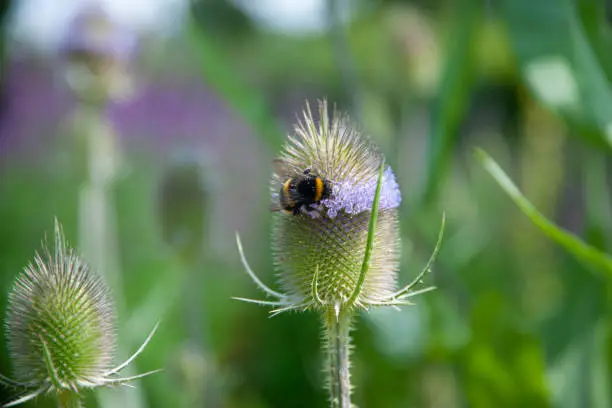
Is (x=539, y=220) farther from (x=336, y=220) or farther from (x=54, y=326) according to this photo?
(x=54, y=326)

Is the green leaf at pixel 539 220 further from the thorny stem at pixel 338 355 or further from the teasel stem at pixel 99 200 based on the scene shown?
the teasel stem at pixel 99 200

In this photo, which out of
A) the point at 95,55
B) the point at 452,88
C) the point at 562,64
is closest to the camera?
the point at 562,64

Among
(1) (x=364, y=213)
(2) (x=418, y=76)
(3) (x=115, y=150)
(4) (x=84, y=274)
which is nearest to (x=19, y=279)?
(4) (x=84, y=274)

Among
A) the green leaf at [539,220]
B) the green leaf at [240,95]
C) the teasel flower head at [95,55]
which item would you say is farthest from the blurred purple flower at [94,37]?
the green leaf at [539,220]

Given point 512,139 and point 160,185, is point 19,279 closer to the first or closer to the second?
point 160,185

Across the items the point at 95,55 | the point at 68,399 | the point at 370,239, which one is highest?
the point at 95,55

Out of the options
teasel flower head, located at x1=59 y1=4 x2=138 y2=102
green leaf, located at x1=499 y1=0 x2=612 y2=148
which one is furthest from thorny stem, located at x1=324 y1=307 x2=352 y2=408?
teasel flower head, located at x1=59 y1=4 x2=138 y2=102

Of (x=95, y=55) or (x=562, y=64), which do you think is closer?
(x=562, y=64)

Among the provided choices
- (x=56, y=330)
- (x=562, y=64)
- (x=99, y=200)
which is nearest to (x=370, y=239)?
(x=56, y=330)
